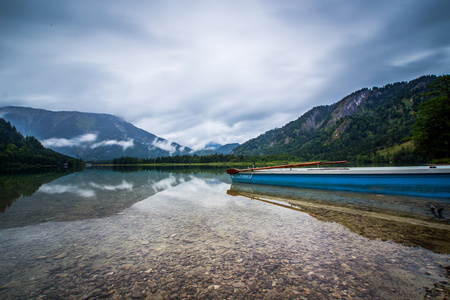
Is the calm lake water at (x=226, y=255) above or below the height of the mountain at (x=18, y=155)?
below

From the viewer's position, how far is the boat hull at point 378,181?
43.8ft

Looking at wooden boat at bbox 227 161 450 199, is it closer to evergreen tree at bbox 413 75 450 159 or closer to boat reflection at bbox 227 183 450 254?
boat reflection at bbox 227 183 450 254

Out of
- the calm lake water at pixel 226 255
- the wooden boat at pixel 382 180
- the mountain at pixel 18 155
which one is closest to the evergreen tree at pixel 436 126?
the wooden boat at pixel 382 180

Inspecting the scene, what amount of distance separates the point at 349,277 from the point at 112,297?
4877 mm

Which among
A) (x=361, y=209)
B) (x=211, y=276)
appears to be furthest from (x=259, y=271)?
(x=361, y=209)

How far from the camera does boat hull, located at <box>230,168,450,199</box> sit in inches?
525

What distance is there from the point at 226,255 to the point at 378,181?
15.9 meters

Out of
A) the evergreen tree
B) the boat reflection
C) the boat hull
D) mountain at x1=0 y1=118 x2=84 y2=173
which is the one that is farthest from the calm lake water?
mountain at x1=0 y1=118 x2=84 y2=173

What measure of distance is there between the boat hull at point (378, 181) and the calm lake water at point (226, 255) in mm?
4755

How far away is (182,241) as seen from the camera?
21.2 feet

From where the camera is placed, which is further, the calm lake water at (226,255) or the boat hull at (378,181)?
the boat hull at (378,181)

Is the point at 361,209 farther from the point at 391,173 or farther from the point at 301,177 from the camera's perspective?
the point at 301,177

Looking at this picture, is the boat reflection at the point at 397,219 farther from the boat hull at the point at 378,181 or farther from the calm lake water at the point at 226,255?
the boat hull at the point at 378,181

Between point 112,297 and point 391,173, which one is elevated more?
point 391,173
